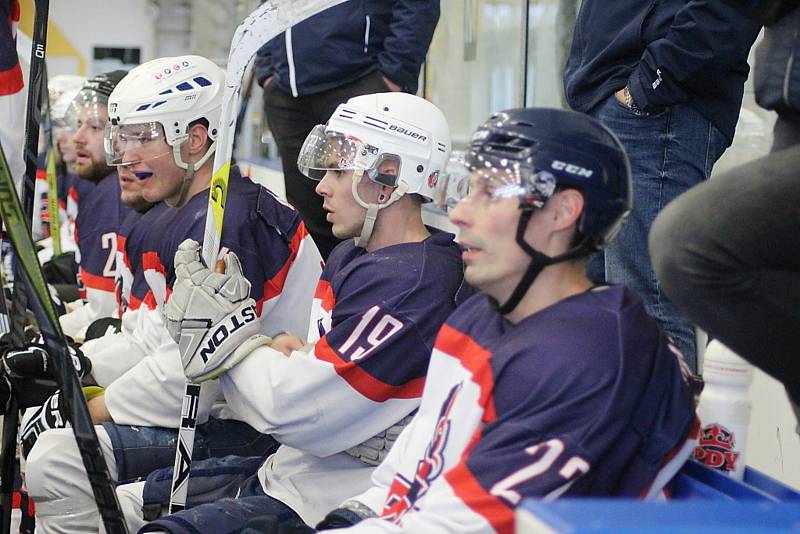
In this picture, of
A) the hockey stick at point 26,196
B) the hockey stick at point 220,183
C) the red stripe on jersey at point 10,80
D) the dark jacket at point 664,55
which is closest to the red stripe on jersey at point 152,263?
the hockey stick at point 26,196

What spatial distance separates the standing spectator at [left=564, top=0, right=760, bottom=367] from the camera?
2281mm

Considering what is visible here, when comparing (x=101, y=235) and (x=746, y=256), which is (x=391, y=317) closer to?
(x=746, y=256)

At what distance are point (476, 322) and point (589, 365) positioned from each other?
272mm

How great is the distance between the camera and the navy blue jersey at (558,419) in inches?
57.6

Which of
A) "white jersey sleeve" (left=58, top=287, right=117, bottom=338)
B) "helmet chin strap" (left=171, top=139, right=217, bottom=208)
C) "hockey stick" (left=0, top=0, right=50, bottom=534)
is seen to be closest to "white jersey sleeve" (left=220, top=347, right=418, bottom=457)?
"hockey stick" (left=0, top=0, right=50, bottom=534)

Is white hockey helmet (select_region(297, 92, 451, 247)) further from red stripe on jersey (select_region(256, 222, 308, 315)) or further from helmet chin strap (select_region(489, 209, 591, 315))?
helmet chin strap (select_region(489, 209, 591, 315))

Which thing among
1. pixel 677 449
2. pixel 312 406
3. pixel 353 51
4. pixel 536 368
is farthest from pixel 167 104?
pixel 677 449

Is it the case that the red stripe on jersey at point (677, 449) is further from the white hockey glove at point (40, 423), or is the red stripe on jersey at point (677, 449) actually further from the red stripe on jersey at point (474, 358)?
the white hockey glove at point (40, 423)

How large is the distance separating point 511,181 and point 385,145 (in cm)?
85

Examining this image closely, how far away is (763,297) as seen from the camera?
152cm

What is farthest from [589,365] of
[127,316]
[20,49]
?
[20,49]

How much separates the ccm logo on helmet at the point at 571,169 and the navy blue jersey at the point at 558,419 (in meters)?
0.16

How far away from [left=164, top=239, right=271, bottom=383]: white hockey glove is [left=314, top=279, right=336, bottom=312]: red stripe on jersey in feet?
0.50

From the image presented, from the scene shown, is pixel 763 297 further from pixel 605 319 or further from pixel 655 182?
pixel 655 182
